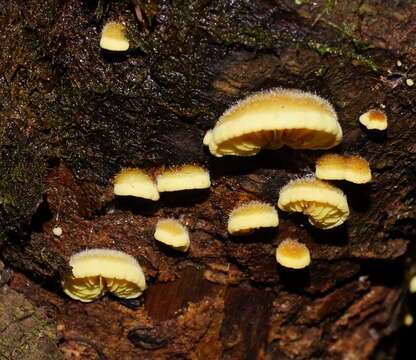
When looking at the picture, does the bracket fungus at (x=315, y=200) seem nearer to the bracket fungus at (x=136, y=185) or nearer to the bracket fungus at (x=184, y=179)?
the bracket fungus at (x=184, y=179)

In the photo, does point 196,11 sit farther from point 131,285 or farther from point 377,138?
point 131,285

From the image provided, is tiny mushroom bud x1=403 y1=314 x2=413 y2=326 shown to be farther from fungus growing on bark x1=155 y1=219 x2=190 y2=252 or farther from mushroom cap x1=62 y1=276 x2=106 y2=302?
mushroom cap x1=62 y1=276 x2=106 y2=302

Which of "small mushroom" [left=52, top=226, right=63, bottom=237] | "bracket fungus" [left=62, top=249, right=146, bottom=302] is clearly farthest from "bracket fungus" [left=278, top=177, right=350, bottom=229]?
"small mushroom" [left=52, top=226, right=63, bottom=237]

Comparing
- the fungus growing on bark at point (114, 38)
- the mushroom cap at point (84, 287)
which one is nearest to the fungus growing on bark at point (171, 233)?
the mushroom cap at point (84, 287)

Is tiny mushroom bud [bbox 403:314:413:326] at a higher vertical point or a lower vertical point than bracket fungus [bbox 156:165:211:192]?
higher

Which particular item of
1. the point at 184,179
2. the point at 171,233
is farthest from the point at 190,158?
the point at 171,233

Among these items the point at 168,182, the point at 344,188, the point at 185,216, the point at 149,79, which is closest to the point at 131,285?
the point at 185,216
